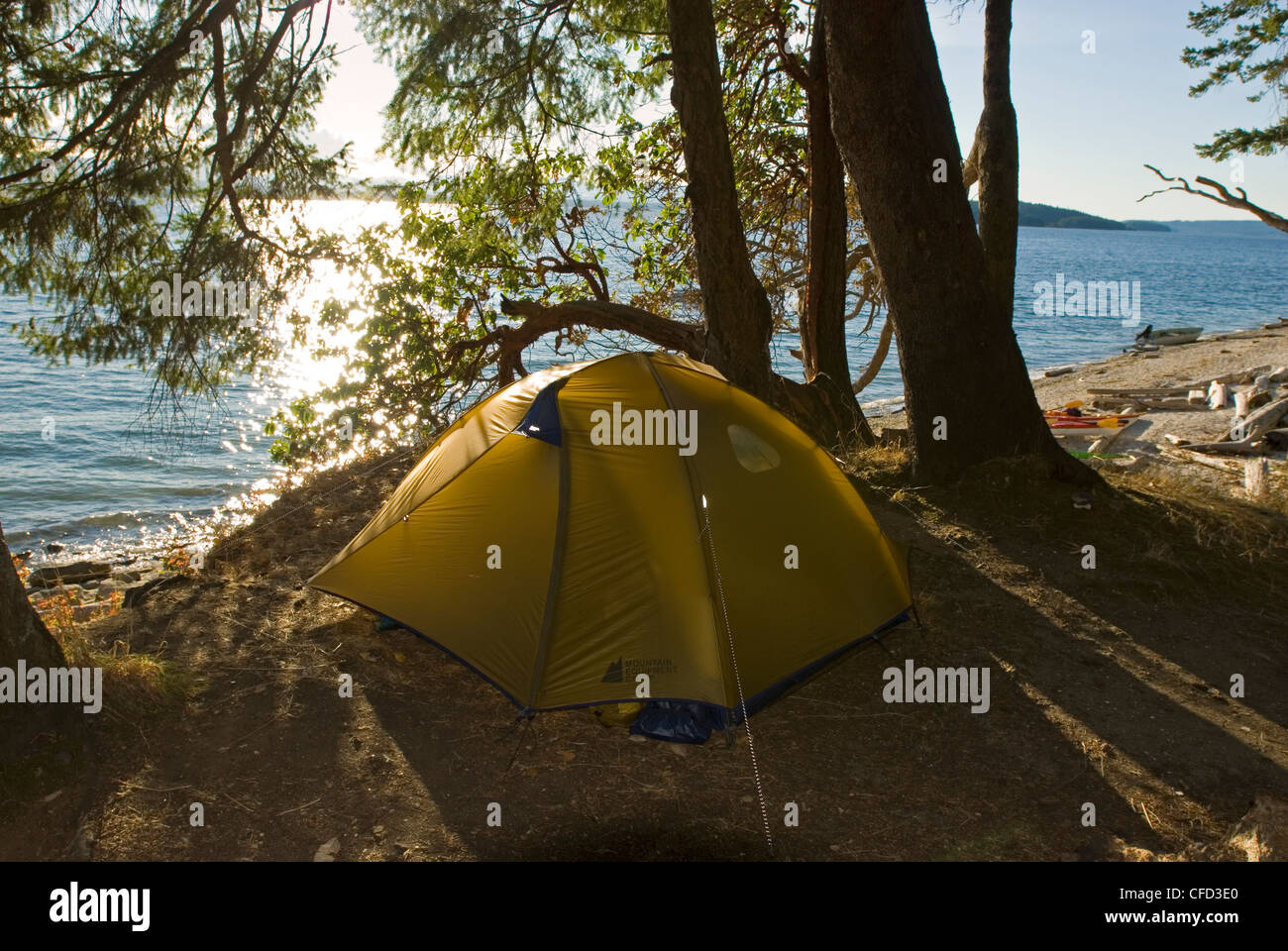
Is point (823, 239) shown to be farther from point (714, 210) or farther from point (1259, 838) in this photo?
point (1259, 838)

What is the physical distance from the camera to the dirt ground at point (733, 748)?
175 inches

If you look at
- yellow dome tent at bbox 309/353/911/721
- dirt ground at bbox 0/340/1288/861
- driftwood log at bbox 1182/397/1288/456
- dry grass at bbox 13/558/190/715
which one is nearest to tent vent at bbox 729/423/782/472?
yellow dome tent at bbox 309/353/911/721

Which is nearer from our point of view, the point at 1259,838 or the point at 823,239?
the point at 1259,838

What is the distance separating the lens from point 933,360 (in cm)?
841

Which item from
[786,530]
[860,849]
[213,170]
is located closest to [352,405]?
[213,170]

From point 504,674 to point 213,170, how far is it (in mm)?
5429

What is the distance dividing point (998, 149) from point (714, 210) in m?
2.96

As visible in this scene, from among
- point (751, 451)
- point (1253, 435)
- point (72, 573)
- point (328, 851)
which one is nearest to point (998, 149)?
point (751, 451)

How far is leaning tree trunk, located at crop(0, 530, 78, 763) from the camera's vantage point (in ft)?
15.4

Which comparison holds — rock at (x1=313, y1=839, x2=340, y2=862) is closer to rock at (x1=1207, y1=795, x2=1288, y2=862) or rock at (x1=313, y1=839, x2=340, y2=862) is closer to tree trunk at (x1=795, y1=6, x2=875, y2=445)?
rock at (x1=1207, y1=795, x2=1288, y2=862)

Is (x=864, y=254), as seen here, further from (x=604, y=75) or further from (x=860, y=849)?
(x=860, y=849)

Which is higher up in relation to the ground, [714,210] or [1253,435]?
[714,210]

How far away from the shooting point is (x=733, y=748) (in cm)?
524

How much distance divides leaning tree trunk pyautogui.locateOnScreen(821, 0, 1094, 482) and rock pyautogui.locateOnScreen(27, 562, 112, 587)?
463 inches
